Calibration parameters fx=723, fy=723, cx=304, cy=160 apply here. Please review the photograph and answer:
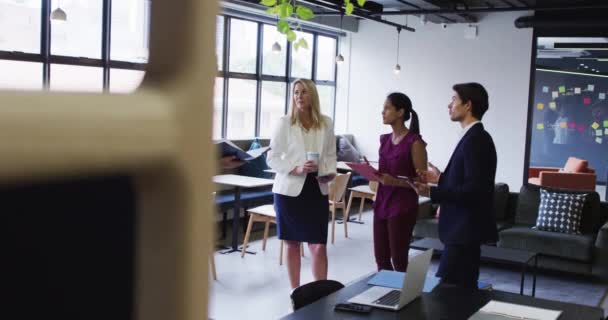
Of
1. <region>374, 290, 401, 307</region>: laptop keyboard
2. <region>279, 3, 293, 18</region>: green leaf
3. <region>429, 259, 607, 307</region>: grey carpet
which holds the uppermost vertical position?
<region>279, 3, 293, 18</region>: green leaf

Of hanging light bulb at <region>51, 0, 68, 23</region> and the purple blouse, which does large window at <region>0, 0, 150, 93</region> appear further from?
the purple blouse

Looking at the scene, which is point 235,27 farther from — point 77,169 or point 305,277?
point 77,169

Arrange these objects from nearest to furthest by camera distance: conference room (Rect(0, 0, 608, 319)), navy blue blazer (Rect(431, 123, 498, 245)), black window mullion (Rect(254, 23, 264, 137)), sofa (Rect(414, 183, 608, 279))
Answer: conference room (Rect(0, 0, 608, 319)) → navy blue blazer (Rect(431, 123, 498, 245)) → sofa (Rect(414, 183, 608, 279)) → black window mullion (Rect(254, 23, 264, 137))

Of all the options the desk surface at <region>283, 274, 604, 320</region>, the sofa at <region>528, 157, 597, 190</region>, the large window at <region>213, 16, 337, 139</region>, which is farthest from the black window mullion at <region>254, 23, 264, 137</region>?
the desk surface at <region>283, 274, 604, 320</region>

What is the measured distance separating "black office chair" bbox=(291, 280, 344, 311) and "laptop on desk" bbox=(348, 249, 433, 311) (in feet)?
0.57

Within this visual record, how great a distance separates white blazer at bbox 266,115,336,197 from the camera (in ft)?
16.1

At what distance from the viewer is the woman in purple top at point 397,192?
481 cm

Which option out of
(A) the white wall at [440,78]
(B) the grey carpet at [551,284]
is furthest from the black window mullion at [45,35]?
(A) the white wall at [440,78]

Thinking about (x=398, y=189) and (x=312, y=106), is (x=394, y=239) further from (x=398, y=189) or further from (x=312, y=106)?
(x=312, y=106)

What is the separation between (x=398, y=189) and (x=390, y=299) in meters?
1.80

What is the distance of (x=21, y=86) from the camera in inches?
7.2

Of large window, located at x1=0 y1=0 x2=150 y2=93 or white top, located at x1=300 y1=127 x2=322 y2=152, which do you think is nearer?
white top, located at x1=300 y1=127 x2=322 y2=152

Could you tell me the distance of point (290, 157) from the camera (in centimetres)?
498

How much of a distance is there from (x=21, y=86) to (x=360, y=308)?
2.79 m
